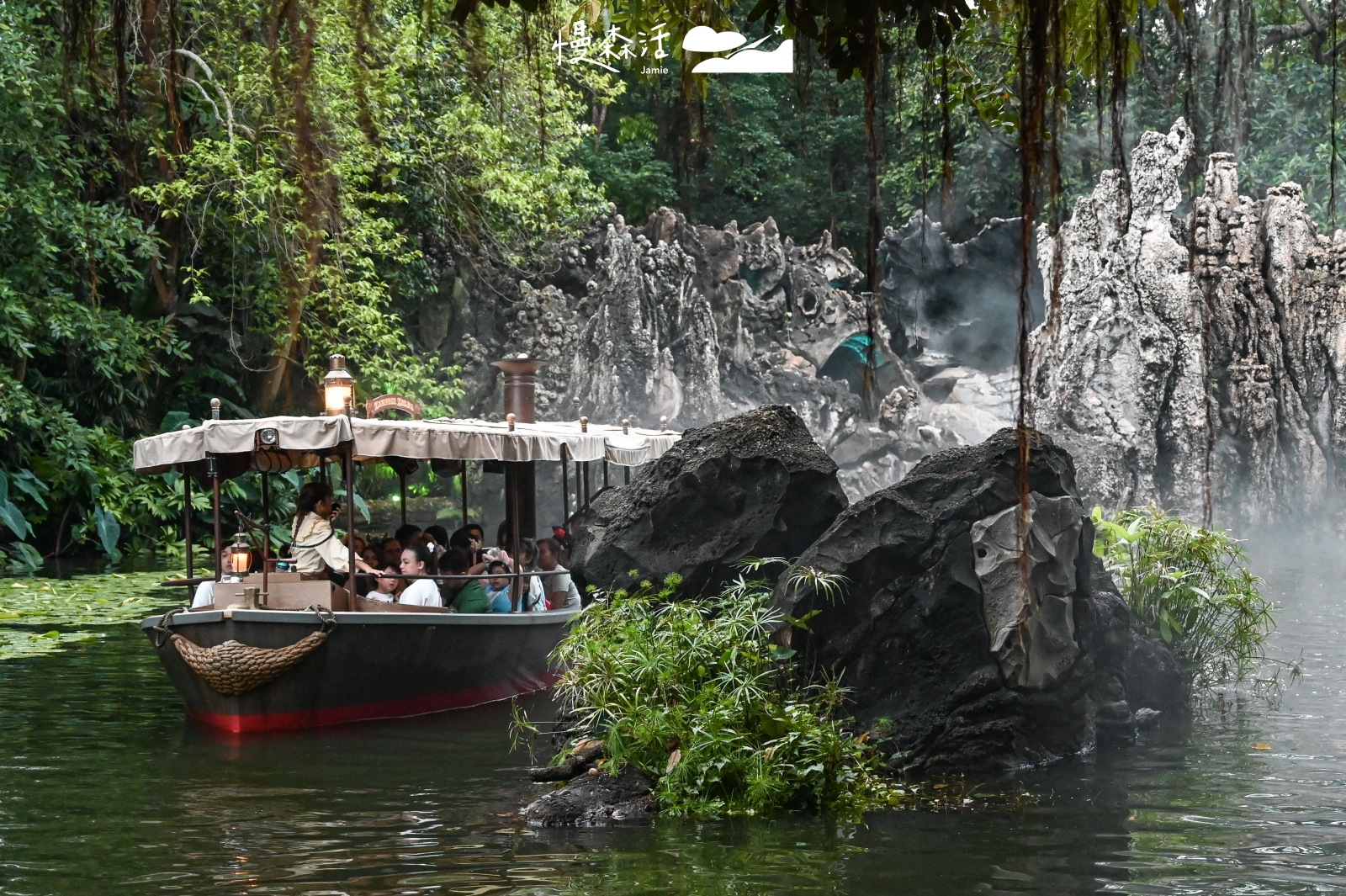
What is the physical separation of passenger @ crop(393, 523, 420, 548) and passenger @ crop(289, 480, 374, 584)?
100cm

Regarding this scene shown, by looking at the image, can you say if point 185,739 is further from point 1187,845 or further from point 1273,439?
point 1273,439

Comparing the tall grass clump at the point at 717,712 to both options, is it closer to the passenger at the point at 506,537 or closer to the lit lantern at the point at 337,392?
the lit lantern at the point at 337,392

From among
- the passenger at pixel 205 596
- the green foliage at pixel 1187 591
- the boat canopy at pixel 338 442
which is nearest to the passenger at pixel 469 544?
the boat canopy at pixel 338 442

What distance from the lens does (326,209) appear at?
9.08ft

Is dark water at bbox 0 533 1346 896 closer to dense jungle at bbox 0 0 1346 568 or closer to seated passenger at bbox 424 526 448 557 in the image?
seated passenger at bbox 424 526 448 557

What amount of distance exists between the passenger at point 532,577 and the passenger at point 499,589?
0.56ft

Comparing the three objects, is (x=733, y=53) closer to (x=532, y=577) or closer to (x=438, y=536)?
(x=532, y=577)

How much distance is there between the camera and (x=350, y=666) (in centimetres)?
1073

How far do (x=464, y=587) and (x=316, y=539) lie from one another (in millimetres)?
1300

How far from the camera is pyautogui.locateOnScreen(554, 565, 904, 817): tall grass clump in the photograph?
763 centimetres

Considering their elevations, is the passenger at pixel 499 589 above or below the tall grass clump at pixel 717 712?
above

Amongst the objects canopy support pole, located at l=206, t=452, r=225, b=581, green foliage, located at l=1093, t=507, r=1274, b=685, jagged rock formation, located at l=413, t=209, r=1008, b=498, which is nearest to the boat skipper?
canopy support pole, located at l=206, t=452, r=225, b=581

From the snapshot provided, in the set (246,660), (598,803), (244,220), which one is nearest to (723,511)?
(598,803)

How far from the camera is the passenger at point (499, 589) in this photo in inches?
483
